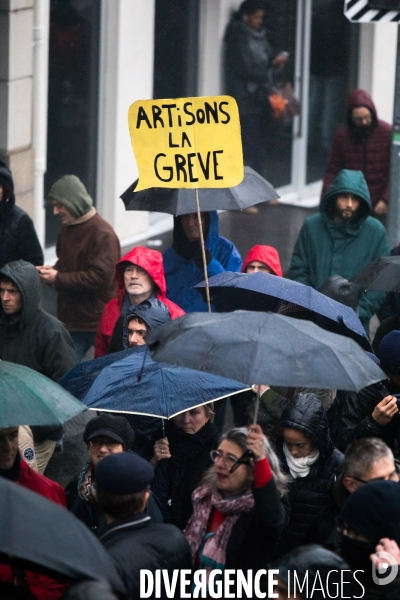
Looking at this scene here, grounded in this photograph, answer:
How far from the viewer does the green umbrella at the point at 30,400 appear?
4797 millimetres

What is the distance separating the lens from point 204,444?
5738 millimetres

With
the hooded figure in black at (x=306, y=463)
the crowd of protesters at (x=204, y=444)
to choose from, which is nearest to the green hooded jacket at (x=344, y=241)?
the crowd of protesters at (x=204, y=444)

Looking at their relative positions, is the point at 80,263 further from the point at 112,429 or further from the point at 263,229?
the point at 263,229

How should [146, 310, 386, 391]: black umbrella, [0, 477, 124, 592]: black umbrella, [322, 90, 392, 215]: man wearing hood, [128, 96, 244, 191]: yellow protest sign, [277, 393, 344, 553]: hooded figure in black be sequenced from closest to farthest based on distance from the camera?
[0, 477, 124, 592]: black umbrella → [146, 310, 386, 391]: black umbrella → [277, 393, 344, 553]: hooded figure in black → [128, 96, 244, 191]: yellow protest sign → [322, 90, 392, 215]: man wearing hood

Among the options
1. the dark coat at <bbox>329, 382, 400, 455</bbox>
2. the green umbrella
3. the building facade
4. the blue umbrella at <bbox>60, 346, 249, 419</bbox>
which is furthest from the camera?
the building facade

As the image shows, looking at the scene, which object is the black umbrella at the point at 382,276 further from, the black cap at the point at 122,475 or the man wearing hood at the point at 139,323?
the black cap at the point at 122,475

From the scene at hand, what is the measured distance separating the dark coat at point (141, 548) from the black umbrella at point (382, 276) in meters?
2.67

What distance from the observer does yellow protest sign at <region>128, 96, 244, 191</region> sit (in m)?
6.42

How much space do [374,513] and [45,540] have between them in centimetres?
122

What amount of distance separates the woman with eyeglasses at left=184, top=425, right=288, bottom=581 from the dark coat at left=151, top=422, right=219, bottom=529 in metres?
0.85

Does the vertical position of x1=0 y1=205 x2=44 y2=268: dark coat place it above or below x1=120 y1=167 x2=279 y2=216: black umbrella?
below

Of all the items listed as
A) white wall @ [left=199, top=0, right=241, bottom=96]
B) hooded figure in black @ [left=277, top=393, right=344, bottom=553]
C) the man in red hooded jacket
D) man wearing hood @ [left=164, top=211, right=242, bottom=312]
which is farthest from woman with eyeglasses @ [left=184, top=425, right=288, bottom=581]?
white wall @ [left=199, top=0, right=241, bottom=96]

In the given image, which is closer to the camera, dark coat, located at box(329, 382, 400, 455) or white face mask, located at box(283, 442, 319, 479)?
white face mask, located at box(283, 442, 319, 479)

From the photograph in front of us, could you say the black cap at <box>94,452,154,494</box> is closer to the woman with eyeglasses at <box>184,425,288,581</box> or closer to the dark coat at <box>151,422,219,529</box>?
the woman with eyeglasses at <box>184,425,288,581</box>
